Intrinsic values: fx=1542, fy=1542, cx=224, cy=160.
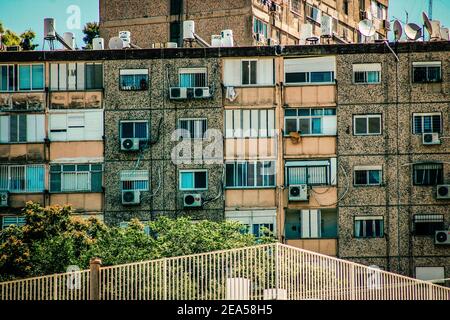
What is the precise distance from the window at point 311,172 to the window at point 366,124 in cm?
157

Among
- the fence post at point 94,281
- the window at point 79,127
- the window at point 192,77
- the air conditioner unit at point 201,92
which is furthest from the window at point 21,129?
the fence post at point 94,281

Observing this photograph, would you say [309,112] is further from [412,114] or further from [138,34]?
[138,34]

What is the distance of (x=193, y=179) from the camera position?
6294cm

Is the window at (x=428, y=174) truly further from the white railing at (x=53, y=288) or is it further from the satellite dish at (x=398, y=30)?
the white railing at (x=53, y=288)

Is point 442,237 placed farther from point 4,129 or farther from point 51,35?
point 51,35

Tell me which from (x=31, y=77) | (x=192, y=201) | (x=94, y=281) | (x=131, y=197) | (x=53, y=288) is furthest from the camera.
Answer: (x=31, y=77)

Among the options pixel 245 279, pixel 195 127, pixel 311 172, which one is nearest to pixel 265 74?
pixel 195 127

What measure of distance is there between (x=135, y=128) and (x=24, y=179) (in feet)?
16.6

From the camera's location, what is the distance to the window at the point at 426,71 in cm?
6288

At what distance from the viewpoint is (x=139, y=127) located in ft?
208

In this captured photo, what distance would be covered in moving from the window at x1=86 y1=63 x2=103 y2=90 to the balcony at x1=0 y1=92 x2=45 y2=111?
198 centimetres

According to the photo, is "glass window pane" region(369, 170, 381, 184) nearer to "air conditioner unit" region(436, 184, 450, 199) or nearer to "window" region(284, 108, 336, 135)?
"window" region(284, 108, 336, 135)
